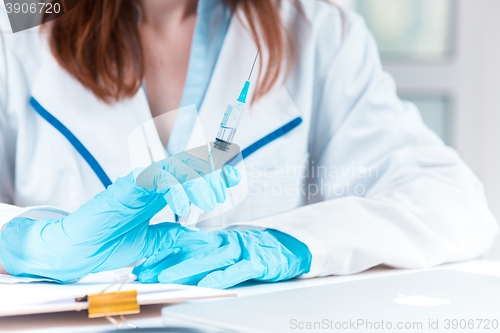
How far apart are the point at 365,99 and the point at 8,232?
73 cm

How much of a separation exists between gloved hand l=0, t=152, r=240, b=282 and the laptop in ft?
0.48

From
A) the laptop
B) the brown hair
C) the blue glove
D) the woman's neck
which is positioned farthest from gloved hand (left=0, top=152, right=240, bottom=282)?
the woman's neck

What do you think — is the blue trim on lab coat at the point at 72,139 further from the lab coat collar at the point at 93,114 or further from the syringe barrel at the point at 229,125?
the syringe barrel at the point at 229,125

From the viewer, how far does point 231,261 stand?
1.89 feet

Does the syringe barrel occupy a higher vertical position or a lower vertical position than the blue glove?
higher

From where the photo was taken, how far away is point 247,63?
93 centimetres

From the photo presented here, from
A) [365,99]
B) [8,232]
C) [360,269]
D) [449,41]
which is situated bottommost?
[360,269]

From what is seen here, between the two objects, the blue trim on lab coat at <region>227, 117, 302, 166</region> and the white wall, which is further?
the white wall

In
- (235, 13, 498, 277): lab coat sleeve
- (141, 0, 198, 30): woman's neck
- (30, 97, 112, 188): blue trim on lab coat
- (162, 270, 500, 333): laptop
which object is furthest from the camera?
(141, 0, 198, 30): woman's neck

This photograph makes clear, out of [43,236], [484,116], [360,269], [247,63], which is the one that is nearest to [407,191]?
[360,269]

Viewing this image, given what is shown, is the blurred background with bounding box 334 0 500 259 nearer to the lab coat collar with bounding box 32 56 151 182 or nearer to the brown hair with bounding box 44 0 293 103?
→ the brown hair with bounding box 44 0 293 103

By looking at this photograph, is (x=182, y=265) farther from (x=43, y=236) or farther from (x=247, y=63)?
(x=247, y=63)

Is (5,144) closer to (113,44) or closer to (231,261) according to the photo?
(113,44)

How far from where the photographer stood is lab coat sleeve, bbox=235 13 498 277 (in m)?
0.65
